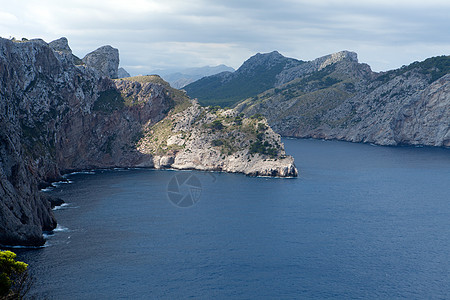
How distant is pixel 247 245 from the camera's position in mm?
118938

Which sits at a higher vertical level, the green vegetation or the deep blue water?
the green vegetation

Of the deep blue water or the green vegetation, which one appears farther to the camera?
the deep blue water

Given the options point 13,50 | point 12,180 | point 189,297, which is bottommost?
point 189,297

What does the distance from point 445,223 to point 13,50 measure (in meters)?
160

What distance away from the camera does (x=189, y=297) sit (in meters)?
90.4

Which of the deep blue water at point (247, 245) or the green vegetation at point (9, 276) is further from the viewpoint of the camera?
the deep blue water at point (247, 245)

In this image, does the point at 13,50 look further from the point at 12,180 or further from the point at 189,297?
the point at 189,297

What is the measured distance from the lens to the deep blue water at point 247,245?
9494 cm

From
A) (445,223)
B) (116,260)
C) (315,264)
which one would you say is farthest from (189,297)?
(445,223)

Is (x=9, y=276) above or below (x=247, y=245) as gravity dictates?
above

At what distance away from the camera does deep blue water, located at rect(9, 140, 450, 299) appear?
311 feet

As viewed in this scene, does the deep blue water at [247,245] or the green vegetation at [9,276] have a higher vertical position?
the green vegetation at [9,276]

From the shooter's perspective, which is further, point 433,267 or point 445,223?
point 445,223

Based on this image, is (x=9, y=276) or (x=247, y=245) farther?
(x=247, y=245)
